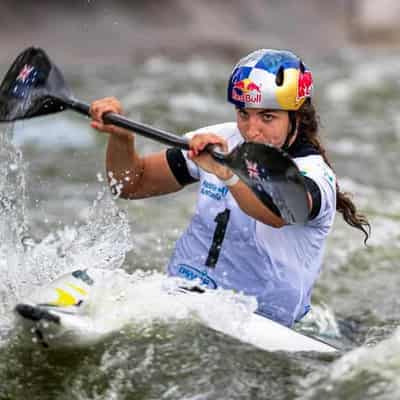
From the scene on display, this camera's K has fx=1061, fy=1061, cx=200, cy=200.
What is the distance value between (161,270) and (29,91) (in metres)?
1.66

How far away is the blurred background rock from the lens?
47.5 ft

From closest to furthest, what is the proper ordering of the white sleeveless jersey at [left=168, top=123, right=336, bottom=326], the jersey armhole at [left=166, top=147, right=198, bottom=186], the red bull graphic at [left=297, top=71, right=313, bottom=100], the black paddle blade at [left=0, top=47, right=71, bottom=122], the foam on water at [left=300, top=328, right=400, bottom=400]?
the foam on water at [left=300, top=328, right=400, bottom=400]
the red bull graphic at [left=297, top=71, right=313, bottom=100]
the white sleeveless jersey at [left=168, top=123, right=336, bottom=326]
the jersey armhole at [left=166, top=147, right=198, bottom=186]
the black paddle blade at [left=0, top=47, right=71, bottom=122]

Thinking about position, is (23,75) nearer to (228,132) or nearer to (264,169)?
(228,132)

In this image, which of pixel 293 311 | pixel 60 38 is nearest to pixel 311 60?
pixel 60 38

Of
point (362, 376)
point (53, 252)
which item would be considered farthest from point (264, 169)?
Answer: point (53, 252)

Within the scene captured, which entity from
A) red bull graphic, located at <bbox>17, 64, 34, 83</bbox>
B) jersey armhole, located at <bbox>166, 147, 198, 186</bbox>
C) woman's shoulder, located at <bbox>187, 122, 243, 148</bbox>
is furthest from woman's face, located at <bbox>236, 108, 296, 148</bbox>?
red bull graphic, located at <bbox>17, 64, 34, 83</bbox>

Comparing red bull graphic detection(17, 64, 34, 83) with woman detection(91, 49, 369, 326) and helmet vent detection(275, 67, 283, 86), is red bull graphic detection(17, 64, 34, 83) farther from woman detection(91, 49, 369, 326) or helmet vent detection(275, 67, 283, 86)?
helmet vent detection(275, 67, 283, 86)

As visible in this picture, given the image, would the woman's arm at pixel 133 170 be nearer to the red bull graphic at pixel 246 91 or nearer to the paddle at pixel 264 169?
the paddle at pixel 264 169

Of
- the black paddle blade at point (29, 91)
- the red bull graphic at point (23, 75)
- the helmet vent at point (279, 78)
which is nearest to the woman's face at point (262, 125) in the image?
the helmet vent at point (279, 78)

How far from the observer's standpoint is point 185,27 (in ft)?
51.1

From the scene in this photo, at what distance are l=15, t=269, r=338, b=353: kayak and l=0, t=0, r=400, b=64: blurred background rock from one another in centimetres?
973

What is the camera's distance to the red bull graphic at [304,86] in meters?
4.24

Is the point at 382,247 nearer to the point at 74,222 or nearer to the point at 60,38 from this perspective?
the point at 74,222

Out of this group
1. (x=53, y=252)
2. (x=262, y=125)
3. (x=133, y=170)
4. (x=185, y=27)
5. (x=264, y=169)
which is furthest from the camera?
(x=185, y=27)
